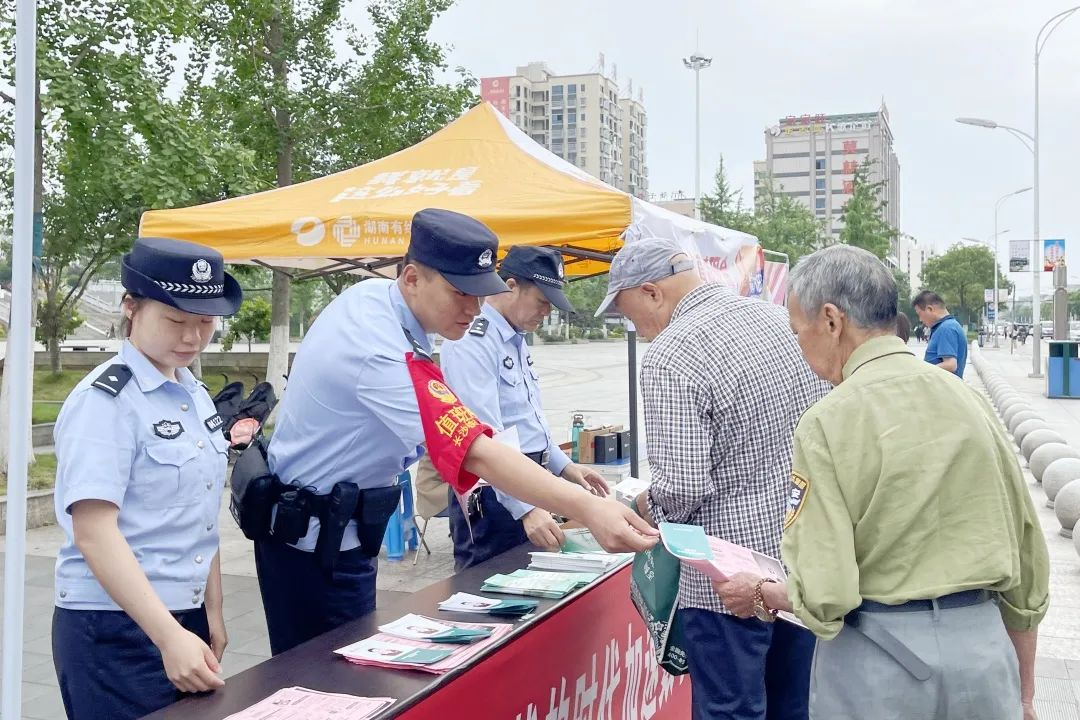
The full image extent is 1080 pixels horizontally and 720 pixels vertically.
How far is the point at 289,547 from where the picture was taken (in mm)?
2445

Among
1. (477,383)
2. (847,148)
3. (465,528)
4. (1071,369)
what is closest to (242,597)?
(465,528)

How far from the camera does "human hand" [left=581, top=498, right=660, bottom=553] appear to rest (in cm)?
221

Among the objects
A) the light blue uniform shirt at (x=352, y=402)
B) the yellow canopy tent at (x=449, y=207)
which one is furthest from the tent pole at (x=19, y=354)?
the yellow canopy tent at (x=449, y=207)

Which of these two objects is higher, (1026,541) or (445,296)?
(445,296)

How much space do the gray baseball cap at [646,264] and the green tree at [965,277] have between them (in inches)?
2495

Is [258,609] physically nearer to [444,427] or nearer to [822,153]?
[444,427]

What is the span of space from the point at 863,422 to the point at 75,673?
162cm

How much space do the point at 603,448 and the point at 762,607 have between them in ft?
17.0

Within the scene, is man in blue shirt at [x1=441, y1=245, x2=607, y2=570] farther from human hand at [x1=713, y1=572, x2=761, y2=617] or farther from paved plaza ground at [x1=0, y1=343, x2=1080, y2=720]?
paved plaza ground at [x1=0, y1=343, x2=1080, y2=720]

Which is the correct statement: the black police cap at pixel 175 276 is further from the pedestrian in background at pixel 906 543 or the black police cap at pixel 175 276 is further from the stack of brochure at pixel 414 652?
the pedestrian in background at pixel 906 543

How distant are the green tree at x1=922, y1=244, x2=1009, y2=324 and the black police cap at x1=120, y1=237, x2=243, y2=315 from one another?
64319 millimetres

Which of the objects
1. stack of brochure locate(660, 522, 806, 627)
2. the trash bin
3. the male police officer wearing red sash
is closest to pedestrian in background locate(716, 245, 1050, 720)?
stack of brochure locate(660, 522, 806, 627)

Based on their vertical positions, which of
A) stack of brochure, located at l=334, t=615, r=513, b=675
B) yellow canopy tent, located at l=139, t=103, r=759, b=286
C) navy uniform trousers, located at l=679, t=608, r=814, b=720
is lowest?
navy uniform trousers, located at l=679, t=608, r=814, b=720

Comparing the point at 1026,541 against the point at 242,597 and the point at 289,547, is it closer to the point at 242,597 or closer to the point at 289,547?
the point at 289,547
